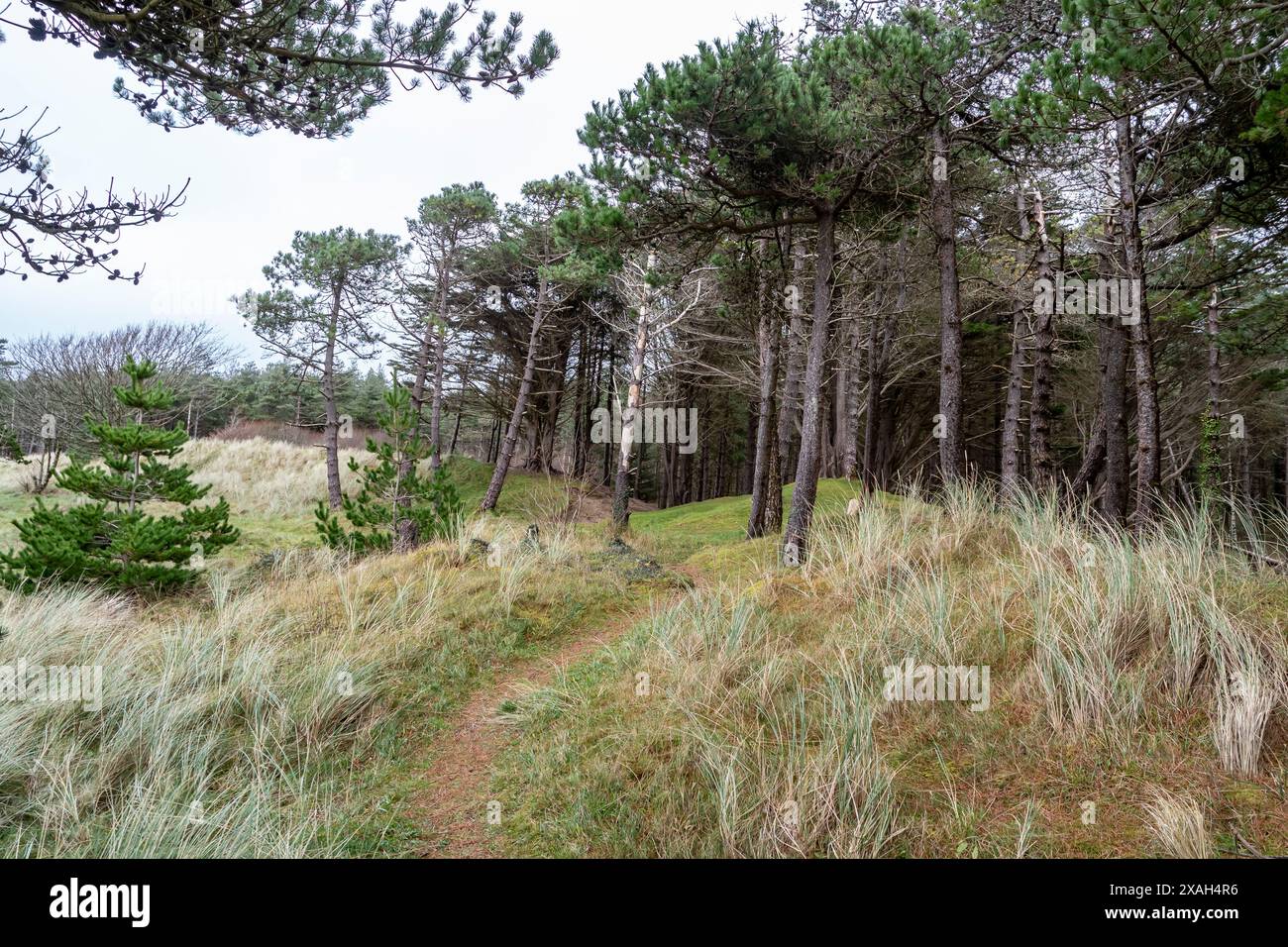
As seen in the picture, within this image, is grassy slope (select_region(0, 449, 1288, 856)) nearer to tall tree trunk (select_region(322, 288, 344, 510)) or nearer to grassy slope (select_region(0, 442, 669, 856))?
grassy slope (select_region(0, 442, 669, 856))

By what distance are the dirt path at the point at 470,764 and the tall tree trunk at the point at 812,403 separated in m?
3.78

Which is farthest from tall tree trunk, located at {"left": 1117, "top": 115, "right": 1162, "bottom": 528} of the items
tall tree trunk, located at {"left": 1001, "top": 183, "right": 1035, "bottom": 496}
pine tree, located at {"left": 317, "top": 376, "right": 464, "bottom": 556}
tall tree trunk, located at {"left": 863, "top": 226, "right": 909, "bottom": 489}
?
pine tree, located at {"left": 317, "top": 376, "right": 464, "bottom": 556}

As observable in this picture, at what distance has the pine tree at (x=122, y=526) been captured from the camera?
708 centimetres

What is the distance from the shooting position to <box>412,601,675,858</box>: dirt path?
273cm

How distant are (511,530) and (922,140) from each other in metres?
8.58

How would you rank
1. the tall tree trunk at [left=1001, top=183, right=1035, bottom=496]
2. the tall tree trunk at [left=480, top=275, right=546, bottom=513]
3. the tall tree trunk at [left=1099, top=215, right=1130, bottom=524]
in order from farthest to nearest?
the tall tree trunk at [left=480, top=275, right=546, bottom=513], the tall tree trunk at [left=1001, top=183, right=1035, bottom=496], the tall tree trunk at [left=1099, top=215, right=1130, bottom=524]

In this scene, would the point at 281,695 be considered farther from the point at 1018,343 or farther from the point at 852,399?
the point at 852,399

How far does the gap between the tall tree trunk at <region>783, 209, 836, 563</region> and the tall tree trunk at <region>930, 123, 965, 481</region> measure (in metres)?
1.43

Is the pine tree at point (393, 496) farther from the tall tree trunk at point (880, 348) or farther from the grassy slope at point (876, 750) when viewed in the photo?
the tall tree trunk at point (880, 348)

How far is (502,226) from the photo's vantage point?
19234 millimetres

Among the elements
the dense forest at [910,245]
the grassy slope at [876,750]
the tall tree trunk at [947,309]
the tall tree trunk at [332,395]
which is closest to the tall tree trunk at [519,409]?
the dense forest at [910,245]

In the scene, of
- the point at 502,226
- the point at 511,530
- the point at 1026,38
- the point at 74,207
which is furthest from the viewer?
the point at 502,226
